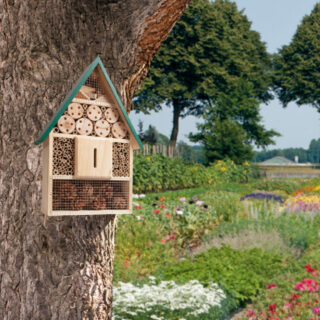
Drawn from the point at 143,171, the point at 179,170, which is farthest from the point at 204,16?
the point at 143,171

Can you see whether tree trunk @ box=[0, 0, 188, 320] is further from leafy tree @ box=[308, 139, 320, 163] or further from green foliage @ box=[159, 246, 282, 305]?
leafy tree @ box=[308, 139, 320, 163]

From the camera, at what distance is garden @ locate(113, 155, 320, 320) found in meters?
5.12

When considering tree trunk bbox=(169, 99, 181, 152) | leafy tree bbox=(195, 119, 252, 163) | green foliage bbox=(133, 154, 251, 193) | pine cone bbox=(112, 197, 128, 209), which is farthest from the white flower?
tree trunk bbox=(169, 99, 181, 152)

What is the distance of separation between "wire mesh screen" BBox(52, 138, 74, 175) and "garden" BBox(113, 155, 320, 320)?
2.58m

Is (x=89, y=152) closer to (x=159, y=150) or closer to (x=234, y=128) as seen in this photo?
(x=159, y=150)

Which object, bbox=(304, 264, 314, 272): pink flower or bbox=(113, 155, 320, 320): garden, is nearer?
bbox=(113, 155, 320, 320): garden

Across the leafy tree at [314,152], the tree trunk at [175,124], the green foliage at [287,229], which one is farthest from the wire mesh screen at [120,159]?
the leafy tree at [314,152]

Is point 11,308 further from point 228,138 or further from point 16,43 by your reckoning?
point 228,138

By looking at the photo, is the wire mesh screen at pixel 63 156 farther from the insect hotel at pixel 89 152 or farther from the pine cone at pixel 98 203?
the pine cone at pixel 98 203

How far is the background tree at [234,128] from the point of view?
2659 centimetres

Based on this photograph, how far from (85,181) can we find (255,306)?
153 inches

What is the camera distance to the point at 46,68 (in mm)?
2727

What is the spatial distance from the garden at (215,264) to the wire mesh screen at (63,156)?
8.48 ft

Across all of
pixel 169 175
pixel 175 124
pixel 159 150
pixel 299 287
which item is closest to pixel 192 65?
pixel 175 124
